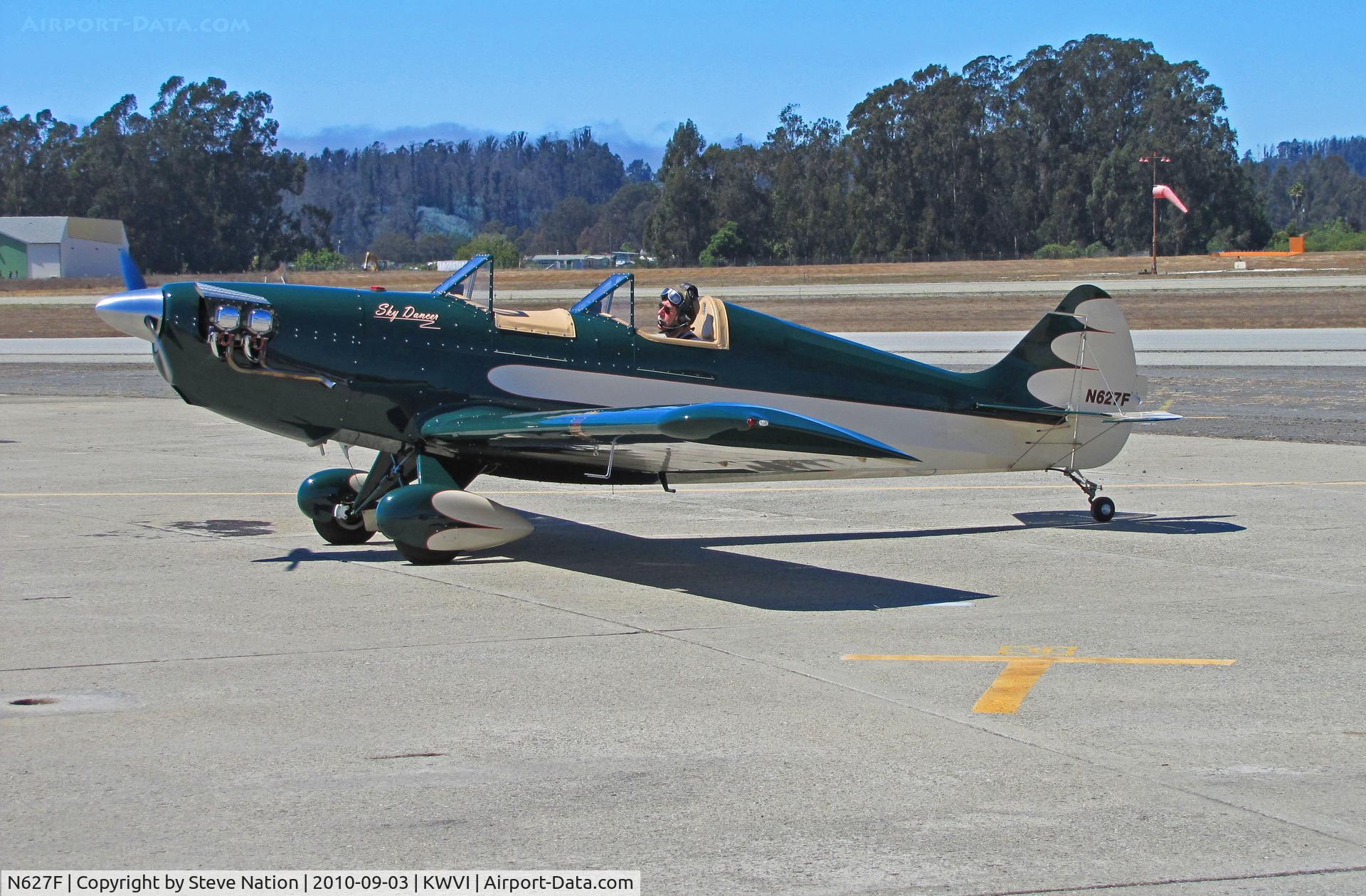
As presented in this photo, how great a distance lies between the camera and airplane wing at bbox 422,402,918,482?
7973 millimetres

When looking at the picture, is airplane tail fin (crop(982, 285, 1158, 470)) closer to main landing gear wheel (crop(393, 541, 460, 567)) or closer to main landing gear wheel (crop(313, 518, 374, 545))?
main landing gear wheel (crop(393, 541, 460, 567))

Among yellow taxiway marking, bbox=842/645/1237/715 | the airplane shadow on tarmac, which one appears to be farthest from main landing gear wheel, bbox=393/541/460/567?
yellow taxiway marking, bbox=842/645/1237/715

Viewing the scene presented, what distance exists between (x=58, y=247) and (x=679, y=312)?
249 feet

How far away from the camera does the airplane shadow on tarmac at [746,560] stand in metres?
8.77

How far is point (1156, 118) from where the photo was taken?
10619 centimetres

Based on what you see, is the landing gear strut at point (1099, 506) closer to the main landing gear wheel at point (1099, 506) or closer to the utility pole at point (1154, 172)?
the main landing gear wheel at point (1099, 506)

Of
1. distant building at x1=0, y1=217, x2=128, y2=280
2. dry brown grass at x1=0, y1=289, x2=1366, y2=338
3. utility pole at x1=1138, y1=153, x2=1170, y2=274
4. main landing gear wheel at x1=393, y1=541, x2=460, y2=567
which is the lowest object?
main landing gear wheel at x1=393, y1=541, x2=460, y2=567

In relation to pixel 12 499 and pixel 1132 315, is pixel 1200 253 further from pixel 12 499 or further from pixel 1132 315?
pixel 12 499

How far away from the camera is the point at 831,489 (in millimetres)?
13953

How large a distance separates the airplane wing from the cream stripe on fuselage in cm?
20

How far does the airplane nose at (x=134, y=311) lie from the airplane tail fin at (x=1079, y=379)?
6.78 m

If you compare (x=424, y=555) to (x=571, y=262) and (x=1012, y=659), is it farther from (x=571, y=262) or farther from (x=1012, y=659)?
(x=571, y=262)

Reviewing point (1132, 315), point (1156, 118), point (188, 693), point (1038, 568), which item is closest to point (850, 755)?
point (188, 693)

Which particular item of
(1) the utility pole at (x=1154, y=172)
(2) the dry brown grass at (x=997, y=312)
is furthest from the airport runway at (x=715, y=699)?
(1) the utility pole at (x=1154, y=172)
